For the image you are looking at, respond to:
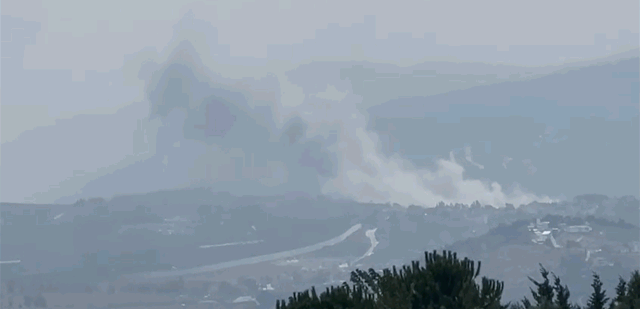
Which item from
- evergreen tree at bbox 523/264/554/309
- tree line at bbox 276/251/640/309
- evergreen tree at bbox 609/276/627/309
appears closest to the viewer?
tree line at bbox 276/251/640/309

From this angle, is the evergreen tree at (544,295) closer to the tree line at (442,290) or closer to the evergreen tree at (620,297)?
the tree line at (442,290)

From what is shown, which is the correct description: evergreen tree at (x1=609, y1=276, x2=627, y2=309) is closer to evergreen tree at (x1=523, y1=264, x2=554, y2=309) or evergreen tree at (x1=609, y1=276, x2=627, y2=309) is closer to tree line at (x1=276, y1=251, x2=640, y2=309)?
tree line at (x1=276, y1=251, x2=640, y2=309)

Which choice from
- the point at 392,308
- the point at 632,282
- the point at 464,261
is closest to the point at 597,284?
the point at 632,282

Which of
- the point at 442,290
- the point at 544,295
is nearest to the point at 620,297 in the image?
the point at 544,295

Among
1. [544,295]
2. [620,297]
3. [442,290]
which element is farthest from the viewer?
[544,295]

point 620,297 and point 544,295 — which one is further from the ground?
point 544,295

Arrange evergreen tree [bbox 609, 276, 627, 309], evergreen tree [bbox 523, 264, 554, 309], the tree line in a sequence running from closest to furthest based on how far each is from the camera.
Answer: the tree line
evergreen tree [bbox 523, 264, 554, 309]
evergreen tree [bbox 609, 276, 627, 309]

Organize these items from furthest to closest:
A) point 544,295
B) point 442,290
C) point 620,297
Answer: point 544,295, point 620,297, point 442,290

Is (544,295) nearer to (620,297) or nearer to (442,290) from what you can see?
(620,297)

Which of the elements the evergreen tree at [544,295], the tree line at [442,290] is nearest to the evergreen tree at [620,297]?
the tree line at [442,290]

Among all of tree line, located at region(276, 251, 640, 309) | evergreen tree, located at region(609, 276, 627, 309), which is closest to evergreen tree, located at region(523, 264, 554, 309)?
tree line, located at region(276, 251, 640, 309)

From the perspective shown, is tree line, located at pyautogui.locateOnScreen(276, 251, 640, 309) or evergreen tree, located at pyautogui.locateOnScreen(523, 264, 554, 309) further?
evergreen tree, located at pyautogui.locateOnScreen(523, 264, 554, 309)
